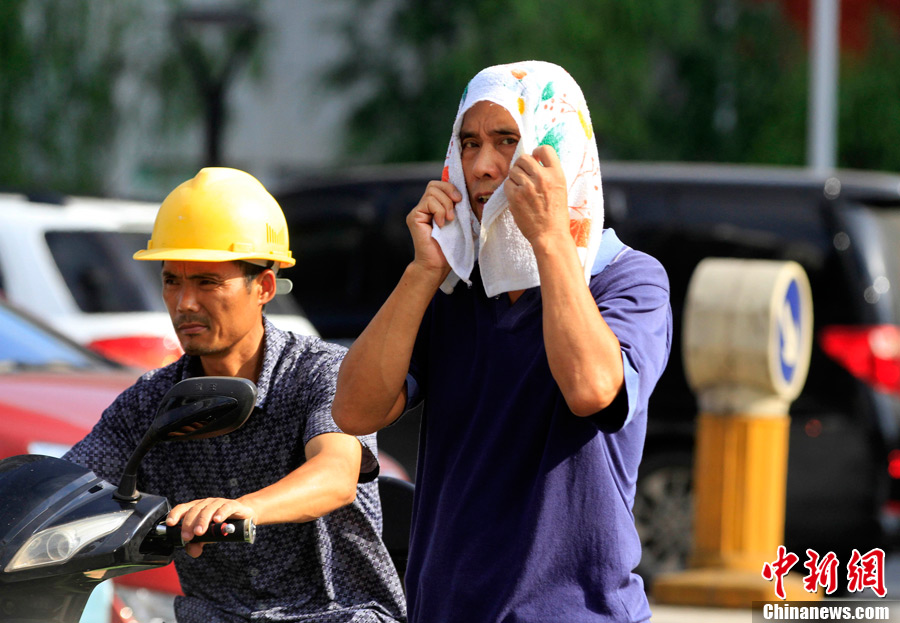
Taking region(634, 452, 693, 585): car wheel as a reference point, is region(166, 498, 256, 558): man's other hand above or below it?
above

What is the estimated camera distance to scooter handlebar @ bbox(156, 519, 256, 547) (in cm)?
222

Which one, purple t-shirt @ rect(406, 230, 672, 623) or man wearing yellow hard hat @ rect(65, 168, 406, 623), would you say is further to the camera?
man wearing yellow hard hat @ rect(65, 168, 406, 623)

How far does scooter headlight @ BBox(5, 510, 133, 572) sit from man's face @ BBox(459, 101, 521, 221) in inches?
32.1

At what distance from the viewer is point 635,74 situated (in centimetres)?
1748

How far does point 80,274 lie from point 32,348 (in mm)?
2123

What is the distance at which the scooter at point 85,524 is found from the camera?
Answer: 2.14m

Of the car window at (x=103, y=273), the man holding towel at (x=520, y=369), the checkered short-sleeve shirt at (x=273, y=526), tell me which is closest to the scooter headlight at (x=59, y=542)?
the man holding towel at (x=520, y=369)

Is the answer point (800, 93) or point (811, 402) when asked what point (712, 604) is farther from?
point (800, 93)

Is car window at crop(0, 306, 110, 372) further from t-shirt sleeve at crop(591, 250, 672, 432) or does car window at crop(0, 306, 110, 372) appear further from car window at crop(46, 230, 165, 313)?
t-shirt sleeve at crop(591, 250, 672, 432)

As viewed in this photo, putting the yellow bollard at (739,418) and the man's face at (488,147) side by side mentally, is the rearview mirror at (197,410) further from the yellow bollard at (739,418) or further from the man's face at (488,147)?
the yellow bollard at (739,418)

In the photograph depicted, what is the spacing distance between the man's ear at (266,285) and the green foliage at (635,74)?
14.0 meters

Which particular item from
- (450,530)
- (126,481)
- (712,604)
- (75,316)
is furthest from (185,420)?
(75,316)

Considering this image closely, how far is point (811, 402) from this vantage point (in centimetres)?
754

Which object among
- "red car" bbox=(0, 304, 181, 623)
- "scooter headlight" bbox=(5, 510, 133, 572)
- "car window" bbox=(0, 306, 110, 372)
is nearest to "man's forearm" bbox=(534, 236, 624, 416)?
"scooter headlight" bbox=(5, 510, 133, 572)
